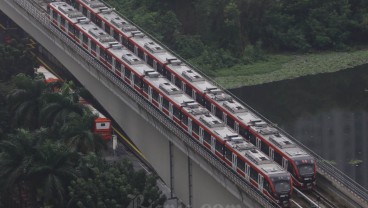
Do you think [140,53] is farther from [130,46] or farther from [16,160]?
[16,160]

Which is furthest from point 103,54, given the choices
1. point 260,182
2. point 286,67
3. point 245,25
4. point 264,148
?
point 245,25

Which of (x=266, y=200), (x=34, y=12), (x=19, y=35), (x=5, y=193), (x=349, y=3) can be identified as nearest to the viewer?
(x=266, y=200)

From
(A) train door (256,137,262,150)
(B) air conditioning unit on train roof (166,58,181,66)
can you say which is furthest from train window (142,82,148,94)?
(A) train door (256,137,262,150)

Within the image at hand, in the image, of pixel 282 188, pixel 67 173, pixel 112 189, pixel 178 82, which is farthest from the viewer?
pixel 178 82

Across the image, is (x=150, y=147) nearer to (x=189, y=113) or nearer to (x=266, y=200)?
(x=189, y=113)

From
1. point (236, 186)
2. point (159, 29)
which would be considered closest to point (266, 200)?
point (236, 186)

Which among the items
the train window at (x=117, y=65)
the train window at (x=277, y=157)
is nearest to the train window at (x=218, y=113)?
the train window at (x=277, y=157)

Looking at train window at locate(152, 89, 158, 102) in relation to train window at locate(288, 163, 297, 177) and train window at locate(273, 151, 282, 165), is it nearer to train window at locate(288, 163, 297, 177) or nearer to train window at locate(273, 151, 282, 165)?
train window at locate(273, 151, 282, 165)
